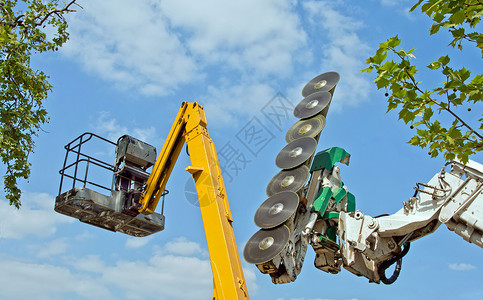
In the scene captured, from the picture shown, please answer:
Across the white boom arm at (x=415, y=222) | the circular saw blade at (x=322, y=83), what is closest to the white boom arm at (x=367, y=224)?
the white boom arm at (x=415, y=222)

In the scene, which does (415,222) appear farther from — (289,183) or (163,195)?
(163,195)

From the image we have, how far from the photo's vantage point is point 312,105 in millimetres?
17359

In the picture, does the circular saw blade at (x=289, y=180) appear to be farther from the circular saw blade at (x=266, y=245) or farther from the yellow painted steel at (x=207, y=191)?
the yellow painted steel at (x=207, y=191)

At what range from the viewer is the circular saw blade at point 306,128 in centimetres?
1626

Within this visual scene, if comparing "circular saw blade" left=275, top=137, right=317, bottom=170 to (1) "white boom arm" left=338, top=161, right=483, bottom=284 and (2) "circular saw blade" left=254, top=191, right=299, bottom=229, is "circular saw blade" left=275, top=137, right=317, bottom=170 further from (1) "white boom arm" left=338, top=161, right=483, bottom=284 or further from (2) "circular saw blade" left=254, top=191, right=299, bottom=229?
(1) "white boom arm" left=338, top=161, right=483, bottom=284

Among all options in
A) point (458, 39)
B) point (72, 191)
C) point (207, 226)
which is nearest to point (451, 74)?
point (458, 39)

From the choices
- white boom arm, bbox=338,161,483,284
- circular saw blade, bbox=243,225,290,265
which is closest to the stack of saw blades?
circular saw blade, bbox=243,225,290,265

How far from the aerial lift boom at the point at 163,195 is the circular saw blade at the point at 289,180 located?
9.98 feet

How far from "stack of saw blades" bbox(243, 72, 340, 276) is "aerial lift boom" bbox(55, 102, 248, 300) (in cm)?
231

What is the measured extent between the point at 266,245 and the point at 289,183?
2.14m

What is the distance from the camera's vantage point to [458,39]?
21.9 ft

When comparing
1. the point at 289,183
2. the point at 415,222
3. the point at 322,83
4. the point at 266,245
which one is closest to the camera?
the point at 415,222

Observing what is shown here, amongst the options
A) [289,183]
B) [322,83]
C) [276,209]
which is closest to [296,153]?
[289,183]

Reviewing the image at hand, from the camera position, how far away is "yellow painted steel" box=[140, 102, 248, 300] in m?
11.0
